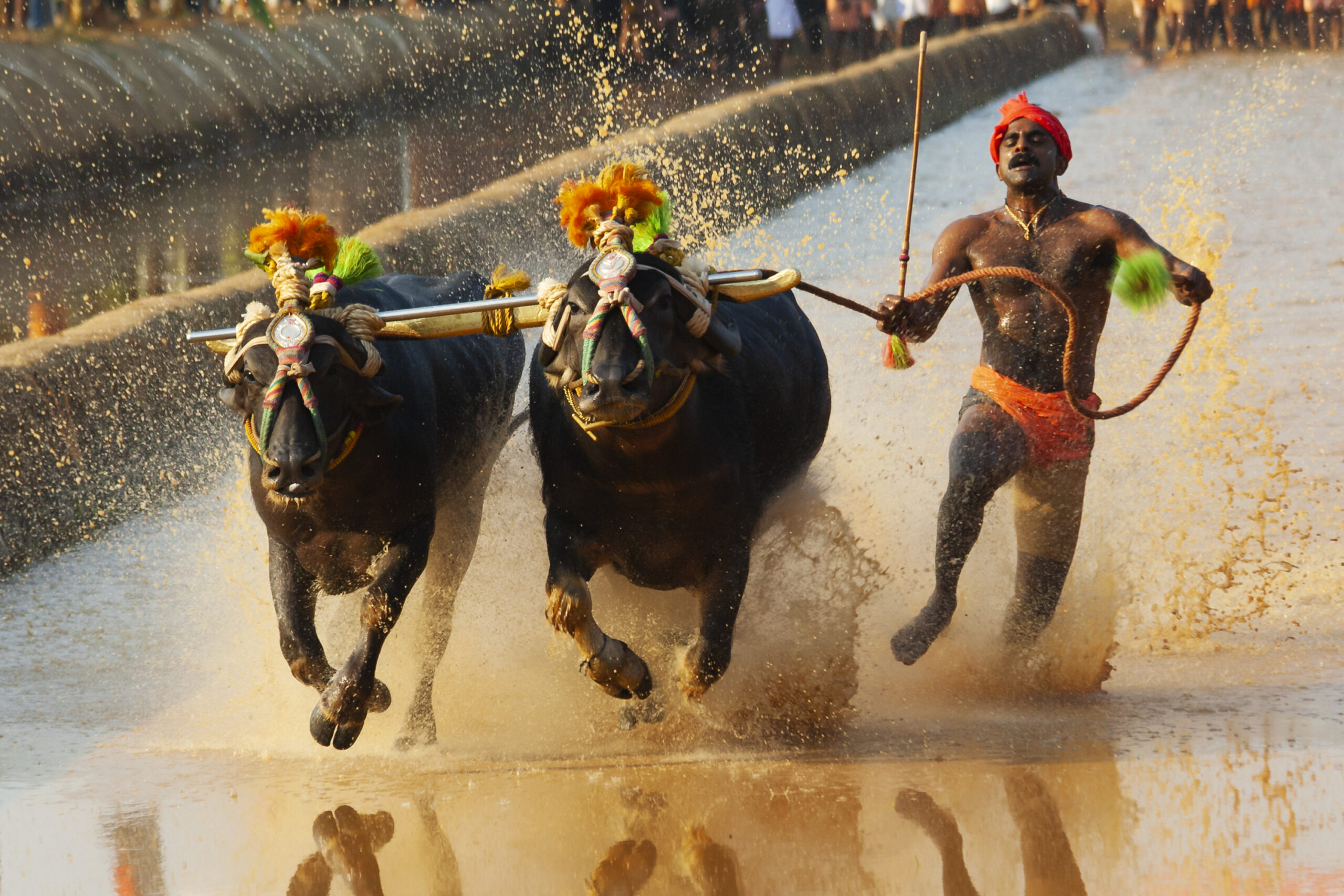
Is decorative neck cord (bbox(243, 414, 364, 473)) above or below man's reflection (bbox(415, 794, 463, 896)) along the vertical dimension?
above

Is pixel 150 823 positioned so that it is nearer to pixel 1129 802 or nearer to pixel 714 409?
pixel 714 409

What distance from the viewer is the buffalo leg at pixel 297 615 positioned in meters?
4.78

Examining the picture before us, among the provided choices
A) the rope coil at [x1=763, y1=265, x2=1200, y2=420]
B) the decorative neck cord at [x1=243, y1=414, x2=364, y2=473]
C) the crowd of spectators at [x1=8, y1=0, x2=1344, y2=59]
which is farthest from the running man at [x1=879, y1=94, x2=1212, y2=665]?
the crowd of spectators at [x1=8, y1=0, x2=1344, y2=59]

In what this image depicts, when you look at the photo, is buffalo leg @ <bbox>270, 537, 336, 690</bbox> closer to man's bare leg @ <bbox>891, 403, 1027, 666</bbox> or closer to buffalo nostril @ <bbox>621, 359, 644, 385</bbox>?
buffalo nostril @ <bbox>621, 359, 644, 385</bbox>

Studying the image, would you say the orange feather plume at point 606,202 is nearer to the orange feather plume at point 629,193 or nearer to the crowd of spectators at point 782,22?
the orange feather plume at point 629,193

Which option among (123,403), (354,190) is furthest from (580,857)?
(354,190)

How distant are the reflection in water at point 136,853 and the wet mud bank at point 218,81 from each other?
10443 mm

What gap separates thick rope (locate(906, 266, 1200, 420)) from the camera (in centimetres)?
482

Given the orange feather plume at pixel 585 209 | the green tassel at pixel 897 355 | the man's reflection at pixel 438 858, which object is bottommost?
the man's reflection at pixel 438 858

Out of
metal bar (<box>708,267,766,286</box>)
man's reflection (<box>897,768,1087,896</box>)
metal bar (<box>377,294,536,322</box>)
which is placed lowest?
man's reflection (<box>897,768,1087,896</box>)

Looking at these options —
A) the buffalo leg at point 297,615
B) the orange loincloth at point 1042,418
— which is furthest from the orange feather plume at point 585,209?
the orange loincloth at point 1042,418

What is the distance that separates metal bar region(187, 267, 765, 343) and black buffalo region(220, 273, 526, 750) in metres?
0.15

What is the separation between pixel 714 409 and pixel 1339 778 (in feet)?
6.28

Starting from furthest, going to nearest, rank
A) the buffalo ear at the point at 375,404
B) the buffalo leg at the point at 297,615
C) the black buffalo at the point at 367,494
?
the buffalo leg at the point at 297,615, the buffalo ear at the point at 375,404, the black buffalo at the point at 367,494
